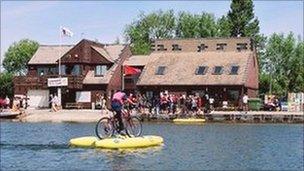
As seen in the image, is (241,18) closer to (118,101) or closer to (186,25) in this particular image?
(186,25)

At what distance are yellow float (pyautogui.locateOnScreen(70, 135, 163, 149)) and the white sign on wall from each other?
51453mm

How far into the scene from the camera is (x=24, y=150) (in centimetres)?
2969

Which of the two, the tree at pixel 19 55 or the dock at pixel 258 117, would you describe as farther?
the tree at pixel 19 55

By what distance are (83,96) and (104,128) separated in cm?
5106

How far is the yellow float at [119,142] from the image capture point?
3064 centimetres

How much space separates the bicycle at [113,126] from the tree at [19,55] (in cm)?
10410

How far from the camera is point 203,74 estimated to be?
257 ft

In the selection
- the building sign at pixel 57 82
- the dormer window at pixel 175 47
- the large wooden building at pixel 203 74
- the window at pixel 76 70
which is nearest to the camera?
the large wooden building at pixel 203 74

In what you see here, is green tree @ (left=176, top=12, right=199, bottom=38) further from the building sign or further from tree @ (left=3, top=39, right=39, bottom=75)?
the building sign

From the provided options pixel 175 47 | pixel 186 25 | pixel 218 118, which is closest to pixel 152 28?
pixel 186 25

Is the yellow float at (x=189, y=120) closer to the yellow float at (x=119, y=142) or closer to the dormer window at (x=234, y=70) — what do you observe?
the dormer window at (x=234, y=70)

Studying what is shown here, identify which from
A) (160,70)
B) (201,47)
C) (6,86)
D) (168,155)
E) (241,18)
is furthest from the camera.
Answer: (241,18)

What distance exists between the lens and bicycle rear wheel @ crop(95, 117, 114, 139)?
33.1m

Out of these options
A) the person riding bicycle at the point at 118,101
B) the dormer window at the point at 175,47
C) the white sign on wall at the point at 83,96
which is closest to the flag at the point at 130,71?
the white sign on wall at the point at 83,96
